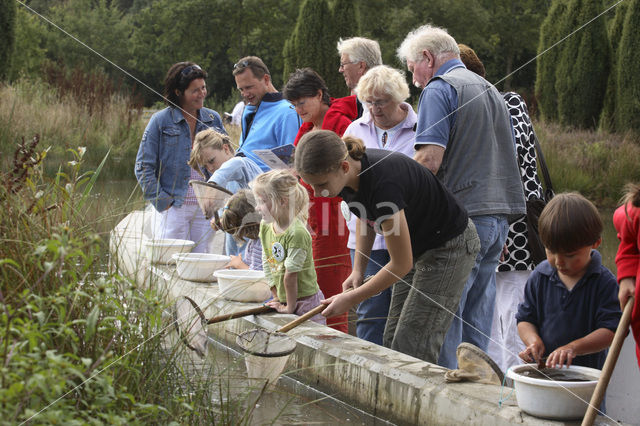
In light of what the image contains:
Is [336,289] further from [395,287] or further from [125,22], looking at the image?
[125,22]

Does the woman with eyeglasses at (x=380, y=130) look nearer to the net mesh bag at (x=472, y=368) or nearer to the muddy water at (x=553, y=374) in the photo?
the net mesh bag at (x=472, y=368)

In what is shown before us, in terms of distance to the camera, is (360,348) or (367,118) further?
(367,118)

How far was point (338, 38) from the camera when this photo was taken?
17469 millimetres

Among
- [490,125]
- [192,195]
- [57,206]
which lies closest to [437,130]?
[490,125]

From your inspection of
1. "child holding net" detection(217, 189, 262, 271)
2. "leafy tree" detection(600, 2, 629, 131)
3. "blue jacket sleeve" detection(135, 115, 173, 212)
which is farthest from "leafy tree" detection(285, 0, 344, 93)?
"child holding net" detection(217, 189, 262, 271)

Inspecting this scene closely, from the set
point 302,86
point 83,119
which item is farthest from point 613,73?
point 302,86

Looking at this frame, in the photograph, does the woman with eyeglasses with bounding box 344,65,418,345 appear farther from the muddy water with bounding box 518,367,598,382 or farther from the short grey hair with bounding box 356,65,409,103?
the muddy water with bounding box 518,367,598,382

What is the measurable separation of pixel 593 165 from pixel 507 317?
30.1 feet

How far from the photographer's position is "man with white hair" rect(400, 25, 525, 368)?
12.9 feet

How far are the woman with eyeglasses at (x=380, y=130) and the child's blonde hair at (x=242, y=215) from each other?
2.44 feet

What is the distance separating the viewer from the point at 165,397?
303cm

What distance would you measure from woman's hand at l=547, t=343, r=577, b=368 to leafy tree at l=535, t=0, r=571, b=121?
1484cm

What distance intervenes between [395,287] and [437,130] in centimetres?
80

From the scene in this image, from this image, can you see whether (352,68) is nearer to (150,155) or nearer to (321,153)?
(150,155)
